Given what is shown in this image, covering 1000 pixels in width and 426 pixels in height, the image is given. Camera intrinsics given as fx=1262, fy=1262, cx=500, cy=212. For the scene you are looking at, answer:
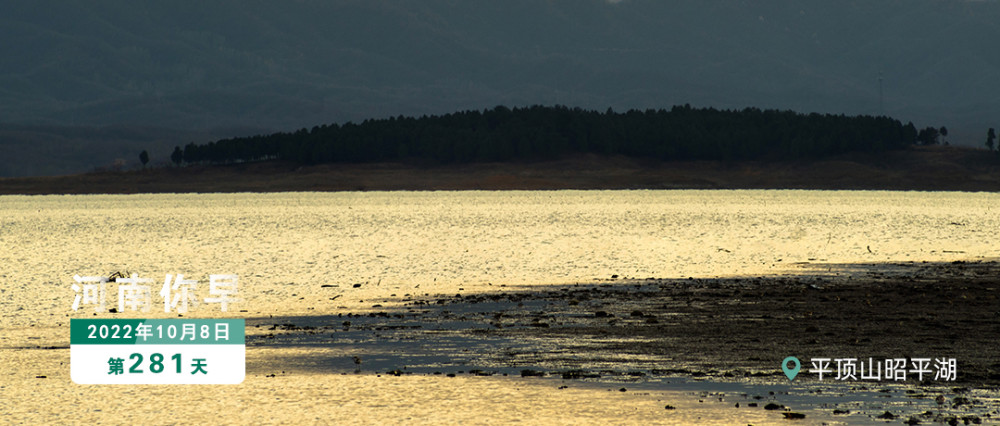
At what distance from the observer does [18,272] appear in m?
45.6

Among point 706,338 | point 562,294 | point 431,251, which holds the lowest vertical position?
point 431,251

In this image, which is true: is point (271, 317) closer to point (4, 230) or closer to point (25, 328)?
point (25, 328)

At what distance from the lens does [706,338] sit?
23.4m

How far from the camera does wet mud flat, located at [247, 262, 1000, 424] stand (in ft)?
58.6

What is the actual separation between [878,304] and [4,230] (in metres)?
73.3

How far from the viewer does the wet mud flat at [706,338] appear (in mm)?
17859

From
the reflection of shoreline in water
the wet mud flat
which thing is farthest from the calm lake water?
the wet mud flat

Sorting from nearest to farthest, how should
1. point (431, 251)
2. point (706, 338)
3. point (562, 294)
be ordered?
point (706, 338), point (562, 294), point (431, 251)

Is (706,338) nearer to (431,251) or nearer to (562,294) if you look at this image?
(562,294)

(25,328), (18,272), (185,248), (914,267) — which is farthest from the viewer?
(185,248)

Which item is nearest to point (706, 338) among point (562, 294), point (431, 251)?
point (562, 294)

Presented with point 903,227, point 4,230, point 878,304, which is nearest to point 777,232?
point 903,227

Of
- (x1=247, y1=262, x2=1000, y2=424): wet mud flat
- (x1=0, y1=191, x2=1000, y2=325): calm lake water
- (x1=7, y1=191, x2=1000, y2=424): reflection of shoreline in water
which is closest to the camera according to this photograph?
(x1=247, y1=262, x2=1000, y2=424): wet mud flat

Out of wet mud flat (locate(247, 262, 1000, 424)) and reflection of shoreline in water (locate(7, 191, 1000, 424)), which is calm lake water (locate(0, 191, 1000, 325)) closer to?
reflection of shoreline in water (locate(7, 191, 1000, 424))
